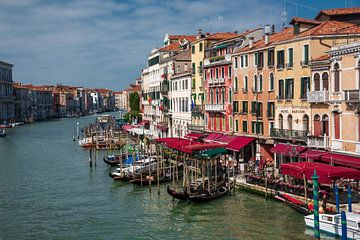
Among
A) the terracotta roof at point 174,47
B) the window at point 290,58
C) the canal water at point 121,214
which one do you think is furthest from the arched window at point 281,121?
the terracotta roof at point 174,47

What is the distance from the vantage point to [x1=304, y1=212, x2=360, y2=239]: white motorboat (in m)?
13.4

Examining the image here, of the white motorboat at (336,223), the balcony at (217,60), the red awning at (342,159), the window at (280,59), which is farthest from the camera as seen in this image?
the balcony at (217,60)

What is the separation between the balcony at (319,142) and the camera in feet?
62.4

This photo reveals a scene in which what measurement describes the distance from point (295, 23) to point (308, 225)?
1008 centimetres

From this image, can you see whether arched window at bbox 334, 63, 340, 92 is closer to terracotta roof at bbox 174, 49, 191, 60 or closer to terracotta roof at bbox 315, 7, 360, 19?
terracotta roof at bbox 315, 7, 360, 19

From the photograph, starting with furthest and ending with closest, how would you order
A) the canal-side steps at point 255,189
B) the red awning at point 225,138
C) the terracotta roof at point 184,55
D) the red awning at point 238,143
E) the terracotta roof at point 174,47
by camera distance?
the terracotta roof at point 174,47 < the terracotta roof at point 184,55 < the red awning at point 225,138 < the red awning at point 238,143 < the canal-side steps at point 255,189

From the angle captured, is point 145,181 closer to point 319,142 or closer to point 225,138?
point 225,138

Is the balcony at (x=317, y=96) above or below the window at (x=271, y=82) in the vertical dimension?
below

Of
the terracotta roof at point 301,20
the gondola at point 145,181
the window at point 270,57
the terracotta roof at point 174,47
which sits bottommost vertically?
the gondola at point 145,181

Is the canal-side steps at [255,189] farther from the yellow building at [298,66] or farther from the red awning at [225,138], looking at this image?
the red awning at [225,138]

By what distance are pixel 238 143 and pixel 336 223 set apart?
422 inches

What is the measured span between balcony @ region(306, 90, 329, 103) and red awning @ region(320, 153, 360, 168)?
6.86ft

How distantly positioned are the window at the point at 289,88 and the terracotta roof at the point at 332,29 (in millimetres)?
1956

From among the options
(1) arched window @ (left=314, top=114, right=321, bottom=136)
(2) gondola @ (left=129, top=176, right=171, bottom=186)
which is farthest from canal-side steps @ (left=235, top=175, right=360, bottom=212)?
(2) gondola @ (left=129, top=176, right=171, bottom=186)
